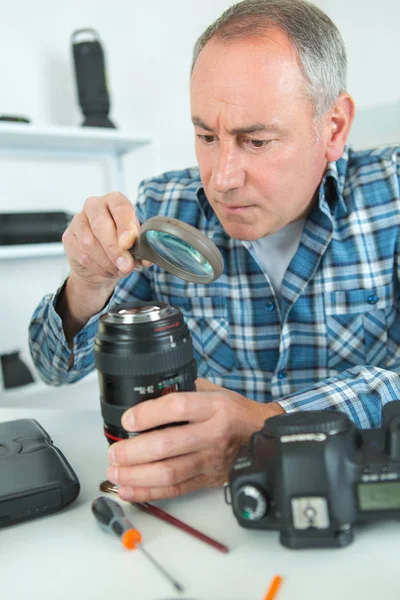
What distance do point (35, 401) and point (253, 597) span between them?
1905 mm

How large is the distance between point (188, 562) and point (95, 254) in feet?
1.60

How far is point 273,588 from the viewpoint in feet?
1.50

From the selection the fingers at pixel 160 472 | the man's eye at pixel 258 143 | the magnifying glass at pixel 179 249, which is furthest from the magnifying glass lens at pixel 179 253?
the man's eye at pixel 258 143

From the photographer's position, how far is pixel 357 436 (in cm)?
55

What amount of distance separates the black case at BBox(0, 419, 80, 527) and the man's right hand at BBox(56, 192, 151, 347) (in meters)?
0.27

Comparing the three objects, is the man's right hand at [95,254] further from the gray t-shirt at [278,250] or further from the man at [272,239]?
the gray t-shirt at [278,250]

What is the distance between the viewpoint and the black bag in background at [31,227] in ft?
6.43

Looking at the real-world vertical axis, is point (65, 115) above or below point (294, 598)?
above

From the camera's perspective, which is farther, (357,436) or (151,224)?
(151,224)

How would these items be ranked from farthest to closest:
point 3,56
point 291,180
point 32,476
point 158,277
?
point 3,56, point 158,277, point 291,180, point 32,476

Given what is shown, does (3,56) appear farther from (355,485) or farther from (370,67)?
(355,485)

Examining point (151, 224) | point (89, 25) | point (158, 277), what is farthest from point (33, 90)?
point (151, 224)

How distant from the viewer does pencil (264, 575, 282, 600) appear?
1.47 ft

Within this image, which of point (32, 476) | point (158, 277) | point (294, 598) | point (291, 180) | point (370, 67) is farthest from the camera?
point (370, 67)
